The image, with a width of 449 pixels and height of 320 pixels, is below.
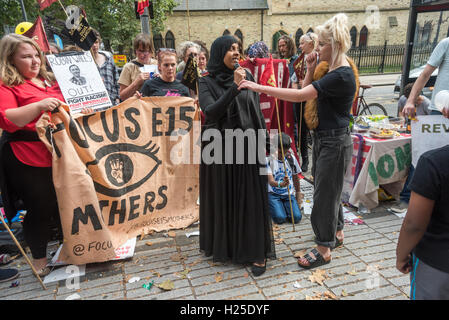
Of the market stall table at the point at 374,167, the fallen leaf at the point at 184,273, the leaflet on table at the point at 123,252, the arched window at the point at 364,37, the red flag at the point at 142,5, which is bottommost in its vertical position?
the fallen leaf at the point at 184,273

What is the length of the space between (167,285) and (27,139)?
1.93 metres

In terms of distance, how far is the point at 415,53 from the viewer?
7.27 m

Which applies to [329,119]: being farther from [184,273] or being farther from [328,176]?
[184,273]

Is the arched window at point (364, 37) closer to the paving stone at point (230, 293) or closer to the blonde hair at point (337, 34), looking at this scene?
the blonde hair at point (337, 34)

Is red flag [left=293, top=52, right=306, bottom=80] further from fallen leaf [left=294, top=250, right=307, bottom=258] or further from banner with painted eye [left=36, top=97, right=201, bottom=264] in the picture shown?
fallen leaf [left=294, top=250, right=307, bottom=258]

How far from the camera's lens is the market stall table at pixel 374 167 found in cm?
425

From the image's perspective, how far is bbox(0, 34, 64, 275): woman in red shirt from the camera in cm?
272

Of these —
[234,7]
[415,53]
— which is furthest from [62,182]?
[234,7]

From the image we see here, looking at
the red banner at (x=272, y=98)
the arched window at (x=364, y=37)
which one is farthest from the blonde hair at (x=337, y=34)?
the arched window at (x=364, y=37)

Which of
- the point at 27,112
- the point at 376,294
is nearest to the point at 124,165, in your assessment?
the point at 27,112

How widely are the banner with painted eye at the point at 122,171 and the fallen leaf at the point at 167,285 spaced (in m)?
0.67

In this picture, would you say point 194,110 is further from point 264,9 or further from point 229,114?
point 264,9

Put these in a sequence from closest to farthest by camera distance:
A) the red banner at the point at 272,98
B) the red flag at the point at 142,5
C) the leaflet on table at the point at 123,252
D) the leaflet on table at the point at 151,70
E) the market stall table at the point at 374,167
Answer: the leaflet on table at the point at 123,252 < the red banner at the point at 272,98 < the market stall table at the point at 374,167 < the leaflet on table at the point at 151,70 < the red flag at the point at 142,5

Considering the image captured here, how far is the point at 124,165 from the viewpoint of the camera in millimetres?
3736
